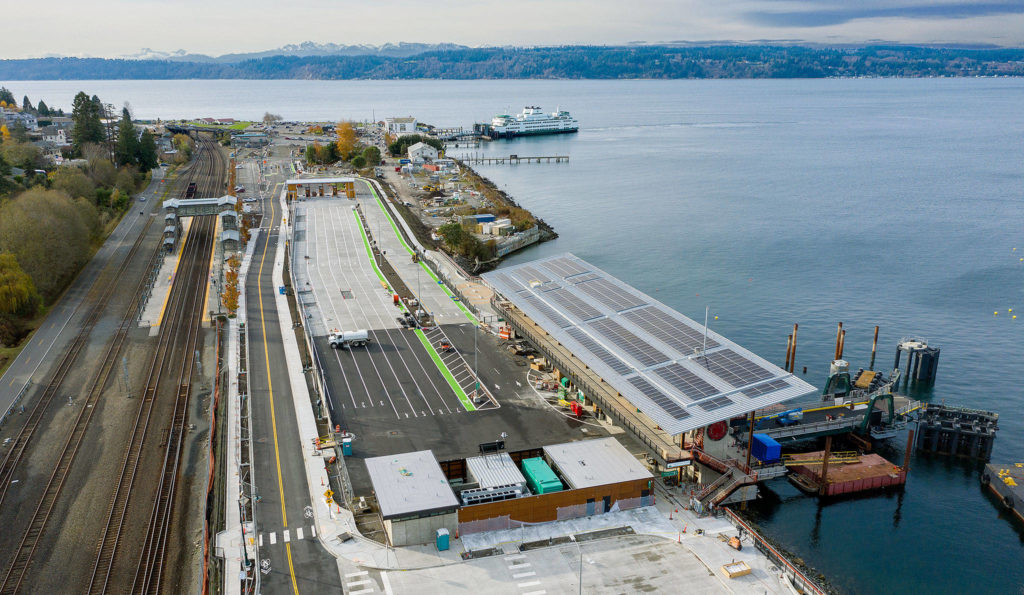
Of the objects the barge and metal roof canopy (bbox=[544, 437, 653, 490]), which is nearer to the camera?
metal roof canopy (bbox=[544, 437, 653, 490])

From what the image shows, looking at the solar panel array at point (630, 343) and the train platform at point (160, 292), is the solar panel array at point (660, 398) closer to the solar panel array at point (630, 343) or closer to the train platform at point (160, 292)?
the solar panel array at point (630, 343)

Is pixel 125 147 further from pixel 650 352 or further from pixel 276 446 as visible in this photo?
pixel 650 352

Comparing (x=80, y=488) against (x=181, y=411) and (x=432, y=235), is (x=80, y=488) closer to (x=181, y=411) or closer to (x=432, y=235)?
(x=181, y=411)

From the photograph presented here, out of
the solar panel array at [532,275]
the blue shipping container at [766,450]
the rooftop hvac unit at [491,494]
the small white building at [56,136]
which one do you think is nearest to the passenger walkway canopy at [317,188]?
the small white building at [56,136]

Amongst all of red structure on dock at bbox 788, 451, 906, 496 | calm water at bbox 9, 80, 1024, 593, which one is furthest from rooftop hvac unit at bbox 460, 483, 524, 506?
red structure on dock at bbox 788, 451, 906, 496

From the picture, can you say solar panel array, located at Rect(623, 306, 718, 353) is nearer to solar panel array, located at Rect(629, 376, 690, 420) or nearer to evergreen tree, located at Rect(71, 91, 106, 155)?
solar panel array, located at Rect(629, 376, 690, 420)
